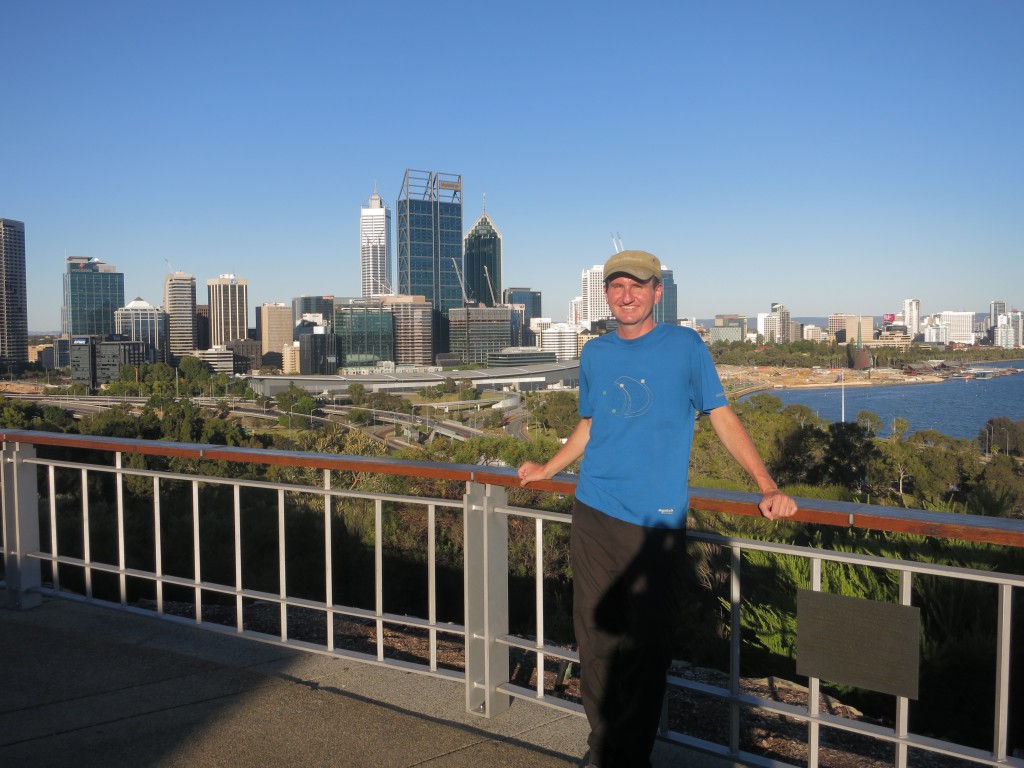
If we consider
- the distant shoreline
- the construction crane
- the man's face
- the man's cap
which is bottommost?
the distant shoreline

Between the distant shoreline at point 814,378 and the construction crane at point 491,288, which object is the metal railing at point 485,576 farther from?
the construction crane at point 491,288

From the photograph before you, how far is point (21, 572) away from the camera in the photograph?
3961mm

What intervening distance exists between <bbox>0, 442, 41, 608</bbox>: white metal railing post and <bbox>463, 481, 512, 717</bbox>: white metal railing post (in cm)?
242

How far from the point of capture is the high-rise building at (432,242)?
6275 inches

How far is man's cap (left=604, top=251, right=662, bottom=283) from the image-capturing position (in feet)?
7.39

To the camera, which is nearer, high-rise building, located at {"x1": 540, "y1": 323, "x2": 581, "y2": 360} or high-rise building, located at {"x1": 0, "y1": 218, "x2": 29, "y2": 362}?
high-rise building, located at {"x1": 0, "y1": 218, "x2": 29, "y2": 362}

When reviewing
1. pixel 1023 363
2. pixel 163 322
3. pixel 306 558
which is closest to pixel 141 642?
pixel 306 558

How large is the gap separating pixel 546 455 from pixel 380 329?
321 feet

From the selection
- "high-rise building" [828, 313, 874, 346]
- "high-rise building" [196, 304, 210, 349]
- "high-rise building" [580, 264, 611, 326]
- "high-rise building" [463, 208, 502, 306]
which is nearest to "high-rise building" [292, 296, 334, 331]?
"high-rise building" [196, 304, 210, 349]

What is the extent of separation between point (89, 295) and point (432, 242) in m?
65.5

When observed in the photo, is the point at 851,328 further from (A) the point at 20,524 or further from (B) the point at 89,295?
(B) the point at 89,295

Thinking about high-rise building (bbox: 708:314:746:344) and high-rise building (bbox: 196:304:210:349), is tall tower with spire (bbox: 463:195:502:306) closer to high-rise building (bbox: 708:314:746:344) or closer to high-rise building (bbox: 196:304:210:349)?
high-rise building (bbox: 196:304:210:349)

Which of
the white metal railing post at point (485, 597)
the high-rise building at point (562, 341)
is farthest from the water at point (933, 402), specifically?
the high-rise building at point (562, 341)

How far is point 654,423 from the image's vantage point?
2158mm
